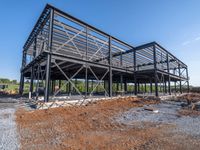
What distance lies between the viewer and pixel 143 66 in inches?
952

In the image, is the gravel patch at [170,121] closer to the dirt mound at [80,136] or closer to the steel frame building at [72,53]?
the dirt mound at [80,136]

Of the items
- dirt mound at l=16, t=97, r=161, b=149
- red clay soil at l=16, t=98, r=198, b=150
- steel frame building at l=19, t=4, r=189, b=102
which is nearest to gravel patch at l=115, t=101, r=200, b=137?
red clay soil at l=16, t=98, r=198, b=150

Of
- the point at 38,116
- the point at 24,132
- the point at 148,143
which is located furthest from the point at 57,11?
the point at 148,143

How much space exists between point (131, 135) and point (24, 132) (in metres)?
3.60

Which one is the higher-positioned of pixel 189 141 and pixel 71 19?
pixel 71 19

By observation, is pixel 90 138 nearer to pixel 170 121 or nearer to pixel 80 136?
pixel 80 136

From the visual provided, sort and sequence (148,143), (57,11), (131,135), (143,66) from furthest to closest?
(143,66)
(57,11)
(131,135)
(148,143)

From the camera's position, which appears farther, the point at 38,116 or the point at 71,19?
the point at 71,19

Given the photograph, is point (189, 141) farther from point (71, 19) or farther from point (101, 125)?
point (71, 19)

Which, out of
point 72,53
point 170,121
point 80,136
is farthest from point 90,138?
point 72,53

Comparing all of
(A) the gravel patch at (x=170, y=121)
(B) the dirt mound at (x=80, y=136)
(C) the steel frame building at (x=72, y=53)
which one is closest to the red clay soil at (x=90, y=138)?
(B) the dirt mound at (x=80, y=136)

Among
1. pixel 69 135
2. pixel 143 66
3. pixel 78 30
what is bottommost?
pixel 69 135

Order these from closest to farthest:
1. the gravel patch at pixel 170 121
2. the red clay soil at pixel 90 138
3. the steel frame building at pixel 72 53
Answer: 1. the red clay soil at pixel 90 138
2. the gravel patch at pixel 170 121
3. the steel frame building at pixel 72 53

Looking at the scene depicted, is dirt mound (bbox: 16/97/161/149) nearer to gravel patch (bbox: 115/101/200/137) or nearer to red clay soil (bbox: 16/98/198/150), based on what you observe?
red clay soil (bbox: 16/98/198/150)
